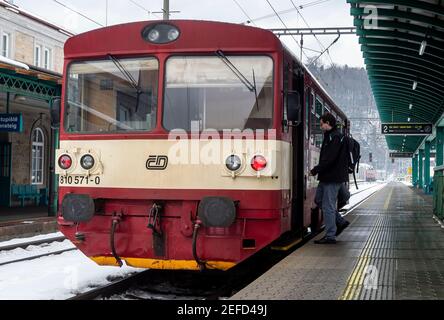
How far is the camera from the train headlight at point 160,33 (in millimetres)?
6578

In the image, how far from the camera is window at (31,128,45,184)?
20.7 meters

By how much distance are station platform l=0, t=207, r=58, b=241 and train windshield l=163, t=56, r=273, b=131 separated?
8018 mm

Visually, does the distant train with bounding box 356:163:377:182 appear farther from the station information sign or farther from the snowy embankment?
the snowy embankment

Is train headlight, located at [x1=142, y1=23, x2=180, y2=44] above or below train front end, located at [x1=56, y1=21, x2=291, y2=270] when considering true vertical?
above

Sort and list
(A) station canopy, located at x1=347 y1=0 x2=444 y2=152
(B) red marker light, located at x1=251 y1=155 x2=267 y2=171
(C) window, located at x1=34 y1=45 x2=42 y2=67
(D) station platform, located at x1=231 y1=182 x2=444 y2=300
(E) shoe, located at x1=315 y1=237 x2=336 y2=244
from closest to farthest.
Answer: (D) station platform, located at x1=231 y1=182 x2=444 y2=300, (B) red marker light, located at x1=251 y1=155 x2=267 y2=171, (E) shoe, located at x1=315 y1=237 x2=336 y2=244, (A) station canopy, located at x1=347 y1=0 x2=444 y2=152, (C) window, located at x1=34 y1=45 x2=42 y2=67

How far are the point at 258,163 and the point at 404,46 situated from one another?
8111 millimetres

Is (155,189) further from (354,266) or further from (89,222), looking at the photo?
(354,266)

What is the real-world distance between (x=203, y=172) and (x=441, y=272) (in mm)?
2637

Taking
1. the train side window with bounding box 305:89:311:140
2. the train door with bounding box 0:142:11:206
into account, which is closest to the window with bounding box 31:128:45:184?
the train door with bounding box 0:142:11:206

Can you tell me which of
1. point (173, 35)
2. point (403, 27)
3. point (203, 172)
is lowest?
point (203, 172)

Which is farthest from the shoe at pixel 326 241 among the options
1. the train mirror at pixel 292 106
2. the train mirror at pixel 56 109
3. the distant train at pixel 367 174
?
the distant train at pixel 367 174

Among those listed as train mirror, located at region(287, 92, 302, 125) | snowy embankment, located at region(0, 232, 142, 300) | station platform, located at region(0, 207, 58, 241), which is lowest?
snowy embankment, located at region(0, 232, 142, 300)
